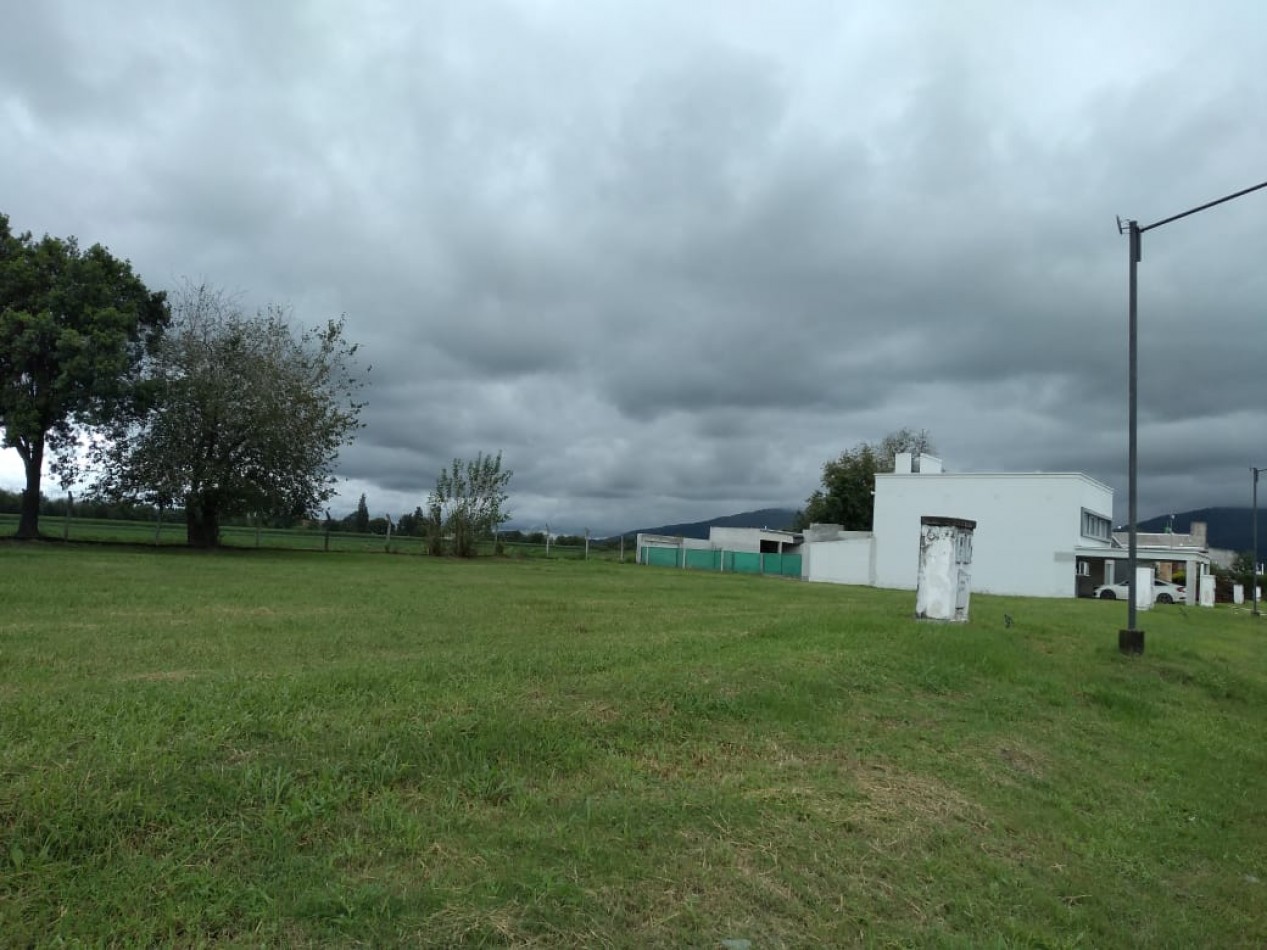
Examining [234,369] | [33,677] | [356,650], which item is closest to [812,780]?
[356,650]

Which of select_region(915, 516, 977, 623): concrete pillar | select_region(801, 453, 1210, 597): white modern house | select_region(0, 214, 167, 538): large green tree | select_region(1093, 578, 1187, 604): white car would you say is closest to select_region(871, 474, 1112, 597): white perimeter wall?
select_region(801, 453, 1210, 597): white modern house

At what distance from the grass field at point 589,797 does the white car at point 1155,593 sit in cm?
3773

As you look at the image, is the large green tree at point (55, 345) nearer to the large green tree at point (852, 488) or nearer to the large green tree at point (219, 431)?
the large green tree at point (219, 431)

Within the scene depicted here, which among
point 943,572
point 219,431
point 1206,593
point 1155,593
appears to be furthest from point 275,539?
point 1206,593

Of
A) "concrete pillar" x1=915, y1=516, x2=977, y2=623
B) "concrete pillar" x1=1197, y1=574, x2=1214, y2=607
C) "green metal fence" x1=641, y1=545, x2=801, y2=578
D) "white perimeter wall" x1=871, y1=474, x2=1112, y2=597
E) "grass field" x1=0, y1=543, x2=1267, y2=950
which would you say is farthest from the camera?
"green metal fence" x1=641, y1=545, x2=801, y2=578

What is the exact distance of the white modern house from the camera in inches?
1709

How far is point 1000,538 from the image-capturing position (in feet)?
147

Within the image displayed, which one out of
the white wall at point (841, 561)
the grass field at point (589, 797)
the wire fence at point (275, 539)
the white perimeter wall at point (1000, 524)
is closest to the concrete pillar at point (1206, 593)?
the white perimeter wall at point (1000, 524)

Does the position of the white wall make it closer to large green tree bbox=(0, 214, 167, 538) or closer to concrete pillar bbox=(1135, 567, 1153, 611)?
concrete pillar bbox=(1135, 567, 1153, 611)

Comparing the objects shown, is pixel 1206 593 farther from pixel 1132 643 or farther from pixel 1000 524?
pixel 1132 643

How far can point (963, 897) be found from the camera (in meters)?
4.42

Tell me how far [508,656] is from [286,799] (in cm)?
379

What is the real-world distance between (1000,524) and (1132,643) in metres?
33.8

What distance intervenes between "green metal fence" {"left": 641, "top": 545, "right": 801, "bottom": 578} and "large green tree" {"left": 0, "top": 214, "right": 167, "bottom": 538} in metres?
31.7
